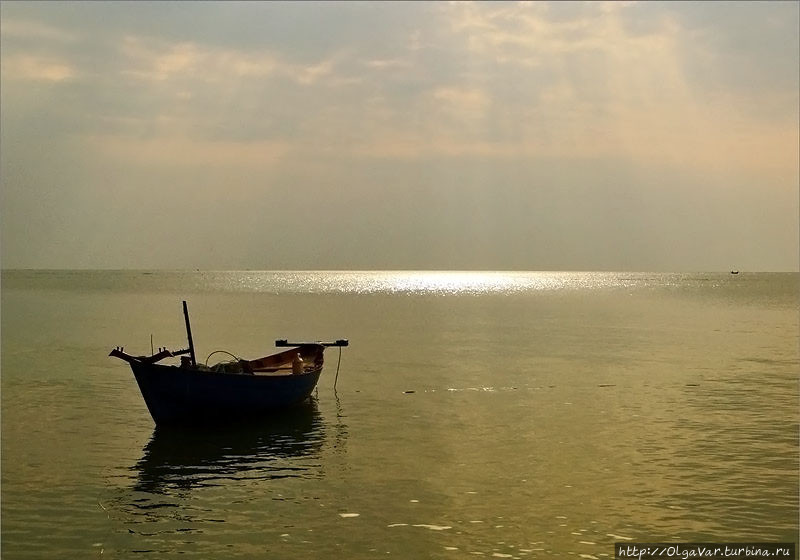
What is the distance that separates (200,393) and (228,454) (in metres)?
3.43

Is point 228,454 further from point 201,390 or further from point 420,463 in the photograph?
point 420,463

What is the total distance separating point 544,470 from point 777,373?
80.9 ft

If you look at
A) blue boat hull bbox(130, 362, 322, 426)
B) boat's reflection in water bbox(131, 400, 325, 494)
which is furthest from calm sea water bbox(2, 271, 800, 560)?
blue boat hull bbox(130, 362, 322, 426)

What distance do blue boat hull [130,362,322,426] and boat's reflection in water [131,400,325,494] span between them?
403mm

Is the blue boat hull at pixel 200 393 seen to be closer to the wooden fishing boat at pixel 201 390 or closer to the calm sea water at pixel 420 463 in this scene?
the wooden fishing boat at pixel 201 390

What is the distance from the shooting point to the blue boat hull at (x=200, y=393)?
24.1 meters

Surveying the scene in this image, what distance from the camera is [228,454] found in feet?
71.5

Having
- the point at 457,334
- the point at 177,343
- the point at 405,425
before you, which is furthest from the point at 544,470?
the point at 457,334

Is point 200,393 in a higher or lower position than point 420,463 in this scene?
higher

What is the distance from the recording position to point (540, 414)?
2880 centimetres

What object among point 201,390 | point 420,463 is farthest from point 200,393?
point 420,463

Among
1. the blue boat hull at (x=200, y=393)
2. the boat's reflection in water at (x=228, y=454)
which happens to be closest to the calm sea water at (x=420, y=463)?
the boat's reflection in water at (x=228, y=454)

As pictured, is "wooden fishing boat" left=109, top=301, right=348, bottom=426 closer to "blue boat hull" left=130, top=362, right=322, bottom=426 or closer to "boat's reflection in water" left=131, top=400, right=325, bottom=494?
"blue boat hull" left=130, top=362, right=322, bottom=426

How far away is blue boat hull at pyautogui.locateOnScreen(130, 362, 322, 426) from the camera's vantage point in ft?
79.0
